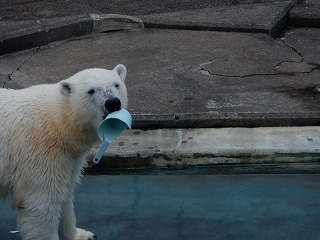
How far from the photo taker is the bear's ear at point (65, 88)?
3.73 meters

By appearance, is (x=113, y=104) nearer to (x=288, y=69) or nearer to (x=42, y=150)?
(x=42, y=150)

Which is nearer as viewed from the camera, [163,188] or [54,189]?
[54,189]

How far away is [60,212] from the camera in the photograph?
3994 millimetres

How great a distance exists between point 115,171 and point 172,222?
651mm

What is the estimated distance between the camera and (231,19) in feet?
24.3

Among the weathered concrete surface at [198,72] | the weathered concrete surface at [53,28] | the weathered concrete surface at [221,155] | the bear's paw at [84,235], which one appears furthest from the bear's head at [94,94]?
the weathered concrete surface at [53,28]

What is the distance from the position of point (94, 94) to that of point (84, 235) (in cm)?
106

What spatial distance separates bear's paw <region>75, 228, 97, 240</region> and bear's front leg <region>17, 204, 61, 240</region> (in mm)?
492

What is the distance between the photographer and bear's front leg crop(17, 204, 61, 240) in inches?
150

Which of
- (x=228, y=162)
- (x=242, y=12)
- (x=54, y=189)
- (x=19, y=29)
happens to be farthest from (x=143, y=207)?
(x=242, y=12)

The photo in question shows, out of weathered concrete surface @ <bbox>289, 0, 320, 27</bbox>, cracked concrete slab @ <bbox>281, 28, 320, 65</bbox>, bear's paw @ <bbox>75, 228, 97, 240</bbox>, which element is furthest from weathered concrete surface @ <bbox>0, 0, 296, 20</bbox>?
bear's paw @ <bbox>75, 228, 97, 240</bbox>

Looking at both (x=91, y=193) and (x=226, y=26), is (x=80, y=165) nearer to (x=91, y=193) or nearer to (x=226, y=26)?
(x=91, y=193)

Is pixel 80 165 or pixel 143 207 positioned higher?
pixel 80 165

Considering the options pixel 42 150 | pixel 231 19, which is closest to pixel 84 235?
pixel 42 150
